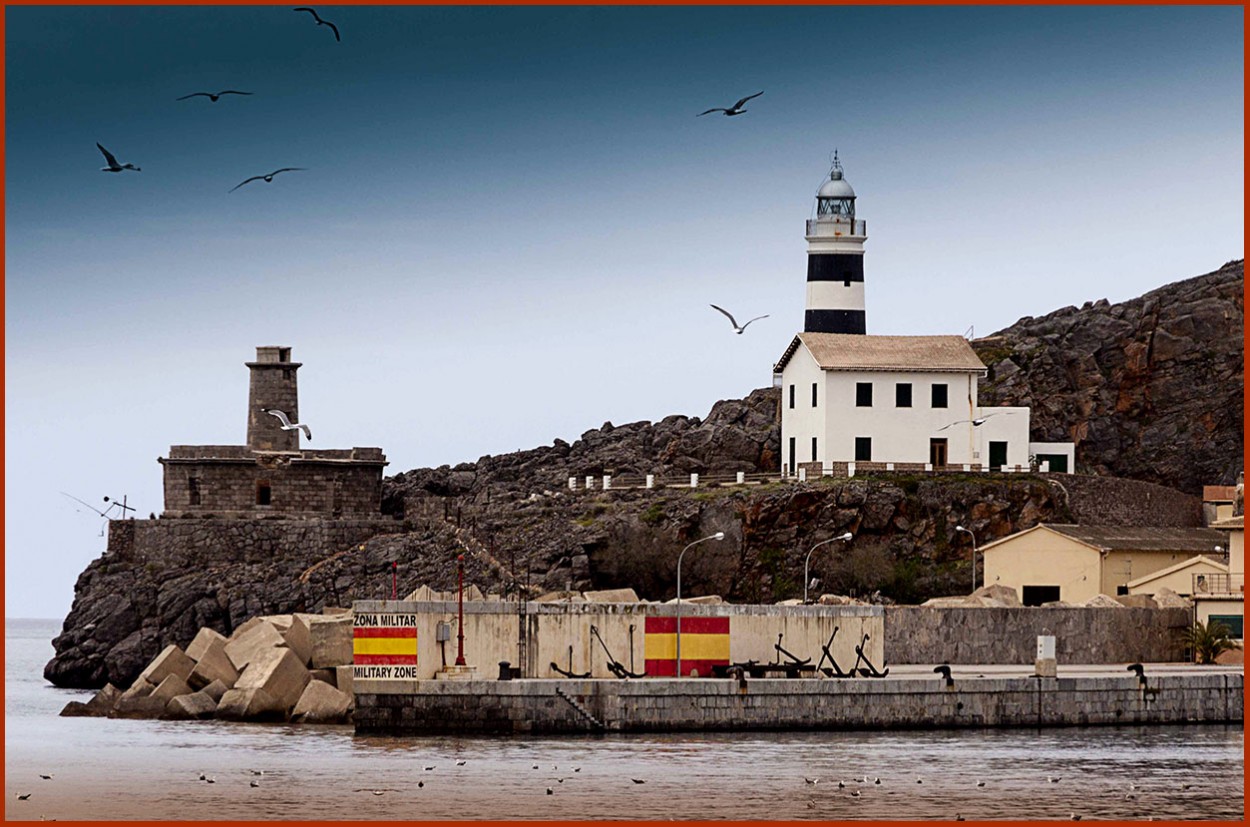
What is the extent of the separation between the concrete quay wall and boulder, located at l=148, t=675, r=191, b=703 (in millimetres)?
9923

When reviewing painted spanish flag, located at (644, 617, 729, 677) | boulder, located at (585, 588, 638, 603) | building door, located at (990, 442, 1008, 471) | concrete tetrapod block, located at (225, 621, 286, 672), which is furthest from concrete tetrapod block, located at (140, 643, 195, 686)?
building door, located at (990, 442, 1008, 471)

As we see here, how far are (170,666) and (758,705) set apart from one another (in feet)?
52.5

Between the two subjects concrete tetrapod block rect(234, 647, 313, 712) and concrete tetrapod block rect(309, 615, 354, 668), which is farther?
concrete tetrapod block rect(309, 615, 354, 668)

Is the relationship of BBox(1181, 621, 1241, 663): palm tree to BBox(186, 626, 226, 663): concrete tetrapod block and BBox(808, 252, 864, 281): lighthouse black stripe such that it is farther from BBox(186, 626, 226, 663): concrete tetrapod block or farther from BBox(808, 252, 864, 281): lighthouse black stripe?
BBox(808, 252, 864, 281): lighthouse black stripe

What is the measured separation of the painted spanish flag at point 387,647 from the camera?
155ft

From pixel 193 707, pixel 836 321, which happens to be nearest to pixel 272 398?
pixel 836 321

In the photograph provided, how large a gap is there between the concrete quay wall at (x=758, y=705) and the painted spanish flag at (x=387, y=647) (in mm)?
468

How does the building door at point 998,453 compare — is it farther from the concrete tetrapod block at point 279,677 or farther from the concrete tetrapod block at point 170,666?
the concrete tetrapod block at point 170,666

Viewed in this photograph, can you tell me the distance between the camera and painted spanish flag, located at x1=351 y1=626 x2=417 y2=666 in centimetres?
4725

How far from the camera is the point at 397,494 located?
83125mm

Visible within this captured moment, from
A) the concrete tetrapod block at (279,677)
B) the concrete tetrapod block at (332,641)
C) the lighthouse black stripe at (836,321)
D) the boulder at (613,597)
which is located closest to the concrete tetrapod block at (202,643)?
the concrete tetrapod block at (279,677)

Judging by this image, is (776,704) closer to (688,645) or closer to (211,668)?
(688,645)

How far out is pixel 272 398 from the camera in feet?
263

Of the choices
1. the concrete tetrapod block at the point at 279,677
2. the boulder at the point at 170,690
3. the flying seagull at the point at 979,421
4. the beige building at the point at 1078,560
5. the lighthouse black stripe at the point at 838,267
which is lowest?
the boulder at the point at 170,690
